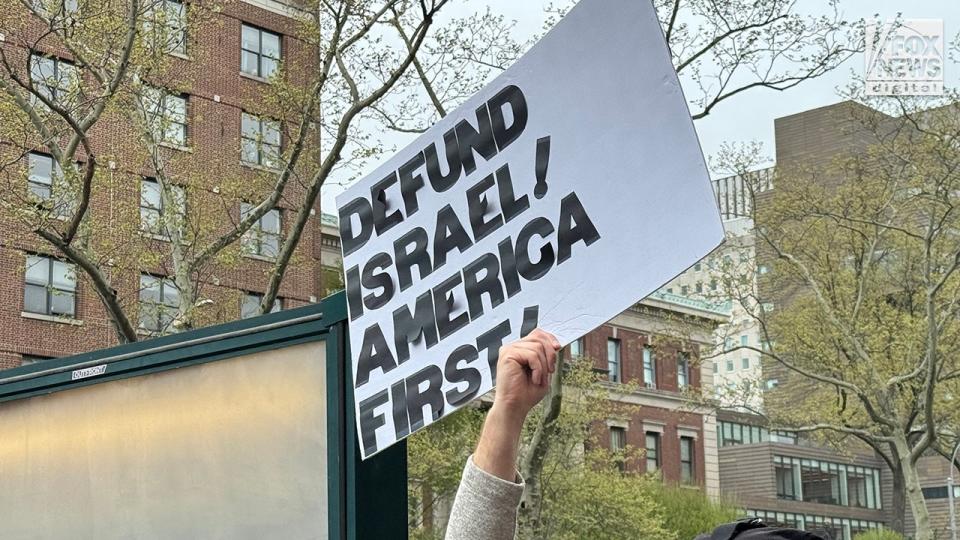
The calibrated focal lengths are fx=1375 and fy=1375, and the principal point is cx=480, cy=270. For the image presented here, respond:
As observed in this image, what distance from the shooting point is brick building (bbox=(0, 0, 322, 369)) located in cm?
2984

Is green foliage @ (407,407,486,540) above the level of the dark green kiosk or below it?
above

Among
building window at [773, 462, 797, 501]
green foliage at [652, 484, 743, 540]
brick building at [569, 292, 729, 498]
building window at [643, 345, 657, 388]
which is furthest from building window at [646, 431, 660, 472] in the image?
building window at [773, 462, 797, 501]

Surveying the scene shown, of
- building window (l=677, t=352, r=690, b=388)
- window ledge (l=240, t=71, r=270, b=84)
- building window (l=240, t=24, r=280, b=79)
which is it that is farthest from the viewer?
building window (l=677, t=352, r=690, b=388)

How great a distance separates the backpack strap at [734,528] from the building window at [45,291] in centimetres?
3503

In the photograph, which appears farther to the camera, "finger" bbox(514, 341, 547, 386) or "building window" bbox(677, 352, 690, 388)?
"building window" bbox(677, 352, 690, 388)

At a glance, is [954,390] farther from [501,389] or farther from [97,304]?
[501,389]

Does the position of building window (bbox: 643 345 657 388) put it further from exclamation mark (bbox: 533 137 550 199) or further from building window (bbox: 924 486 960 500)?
exclamation mark (bbox: 533 137 550 199)

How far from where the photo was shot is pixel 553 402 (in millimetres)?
22828

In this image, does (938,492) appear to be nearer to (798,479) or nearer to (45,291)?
(798,479)

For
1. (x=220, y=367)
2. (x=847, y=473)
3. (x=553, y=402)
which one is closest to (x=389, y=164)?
(x=220, y=367)

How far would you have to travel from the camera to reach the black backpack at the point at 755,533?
179 cm

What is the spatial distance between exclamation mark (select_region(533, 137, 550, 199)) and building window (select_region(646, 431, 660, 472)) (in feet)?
180

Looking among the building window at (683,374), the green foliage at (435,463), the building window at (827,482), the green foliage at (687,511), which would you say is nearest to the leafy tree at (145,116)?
the green foliage at (435,463)

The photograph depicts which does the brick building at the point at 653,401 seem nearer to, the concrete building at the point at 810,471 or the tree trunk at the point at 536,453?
the concrete building at the point at 810,471
